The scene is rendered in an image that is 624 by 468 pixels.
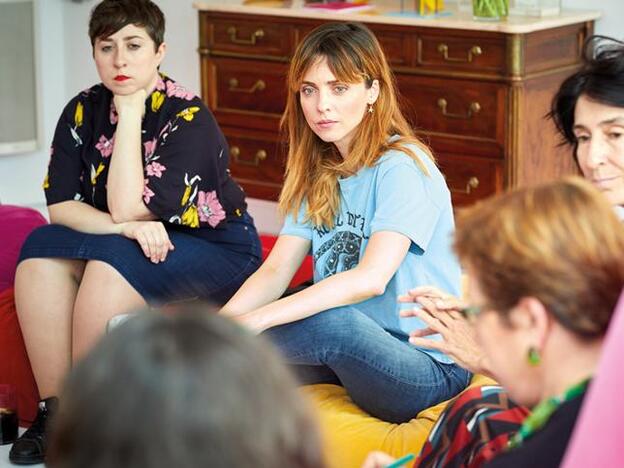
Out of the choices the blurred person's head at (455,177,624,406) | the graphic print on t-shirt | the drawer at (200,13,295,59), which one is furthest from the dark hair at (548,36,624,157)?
the drawer at (200,13,295,59)

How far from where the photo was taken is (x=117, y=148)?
3053 millimetres

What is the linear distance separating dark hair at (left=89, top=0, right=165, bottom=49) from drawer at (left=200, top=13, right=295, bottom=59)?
1.26 meters

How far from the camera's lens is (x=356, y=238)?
8.49 ft

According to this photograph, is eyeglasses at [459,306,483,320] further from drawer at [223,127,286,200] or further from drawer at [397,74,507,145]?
drawer at [223,127,286,200]

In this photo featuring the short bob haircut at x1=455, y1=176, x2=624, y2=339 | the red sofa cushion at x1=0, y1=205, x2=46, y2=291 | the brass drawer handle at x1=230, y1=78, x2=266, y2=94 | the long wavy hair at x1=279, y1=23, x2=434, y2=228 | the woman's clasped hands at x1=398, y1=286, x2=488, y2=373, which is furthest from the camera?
the brass drawer handle at x1=230, y1=78, x2=266, y2=94

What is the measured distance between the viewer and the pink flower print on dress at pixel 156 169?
302 centimetres

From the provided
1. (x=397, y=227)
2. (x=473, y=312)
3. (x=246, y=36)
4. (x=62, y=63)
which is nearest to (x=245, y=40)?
(x=246, y=36)

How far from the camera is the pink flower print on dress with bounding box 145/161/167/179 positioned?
3023 mm

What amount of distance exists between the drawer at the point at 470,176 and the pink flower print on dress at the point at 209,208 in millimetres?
1154

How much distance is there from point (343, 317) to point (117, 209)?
2.89 feet

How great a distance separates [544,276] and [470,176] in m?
2.72

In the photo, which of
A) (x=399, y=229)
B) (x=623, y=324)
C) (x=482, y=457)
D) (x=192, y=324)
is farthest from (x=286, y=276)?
(x=192, y=324)

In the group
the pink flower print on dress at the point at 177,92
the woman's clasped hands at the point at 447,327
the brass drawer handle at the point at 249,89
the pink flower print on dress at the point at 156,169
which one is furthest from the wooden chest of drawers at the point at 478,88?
the woman's clasped hands at the point at 447,327

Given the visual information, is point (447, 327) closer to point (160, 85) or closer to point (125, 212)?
point (125, 212)
